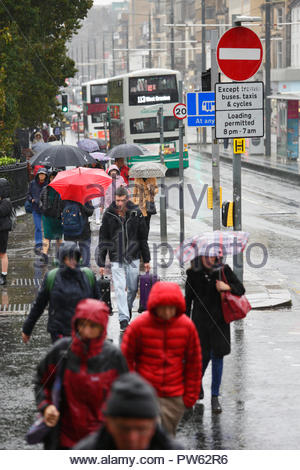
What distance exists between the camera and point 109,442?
139 inches

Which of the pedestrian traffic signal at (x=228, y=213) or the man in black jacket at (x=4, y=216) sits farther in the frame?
the man in black jacket at (x=4, y=216)

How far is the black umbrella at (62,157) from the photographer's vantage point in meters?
15.2

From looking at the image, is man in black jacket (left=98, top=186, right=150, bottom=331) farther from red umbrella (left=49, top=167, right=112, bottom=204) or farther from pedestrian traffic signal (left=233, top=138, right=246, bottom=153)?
red umbrella (left=49, top=167, right=112, bottom=204)

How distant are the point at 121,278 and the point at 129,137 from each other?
24.8 meters

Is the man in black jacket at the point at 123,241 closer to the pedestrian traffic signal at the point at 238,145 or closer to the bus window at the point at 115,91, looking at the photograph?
the pedestrian traffic signal at the point at 238,145

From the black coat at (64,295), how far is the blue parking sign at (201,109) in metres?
7.03

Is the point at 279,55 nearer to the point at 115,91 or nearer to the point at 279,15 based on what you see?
the point at 279,15

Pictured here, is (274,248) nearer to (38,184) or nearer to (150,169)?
(150,169)

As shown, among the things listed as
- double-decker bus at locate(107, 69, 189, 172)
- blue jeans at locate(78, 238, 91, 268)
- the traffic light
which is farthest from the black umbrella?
the traffic light

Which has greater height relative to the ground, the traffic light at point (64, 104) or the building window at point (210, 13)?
the building window at point (210, 13)

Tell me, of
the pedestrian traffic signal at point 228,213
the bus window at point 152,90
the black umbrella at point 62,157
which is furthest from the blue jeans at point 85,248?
the bus window at point 152,90

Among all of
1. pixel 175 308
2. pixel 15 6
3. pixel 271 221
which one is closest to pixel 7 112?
pixel 15 6

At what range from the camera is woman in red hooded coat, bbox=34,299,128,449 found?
16.0ft

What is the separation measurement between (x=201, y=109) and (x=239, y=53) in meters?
→ 2.61
